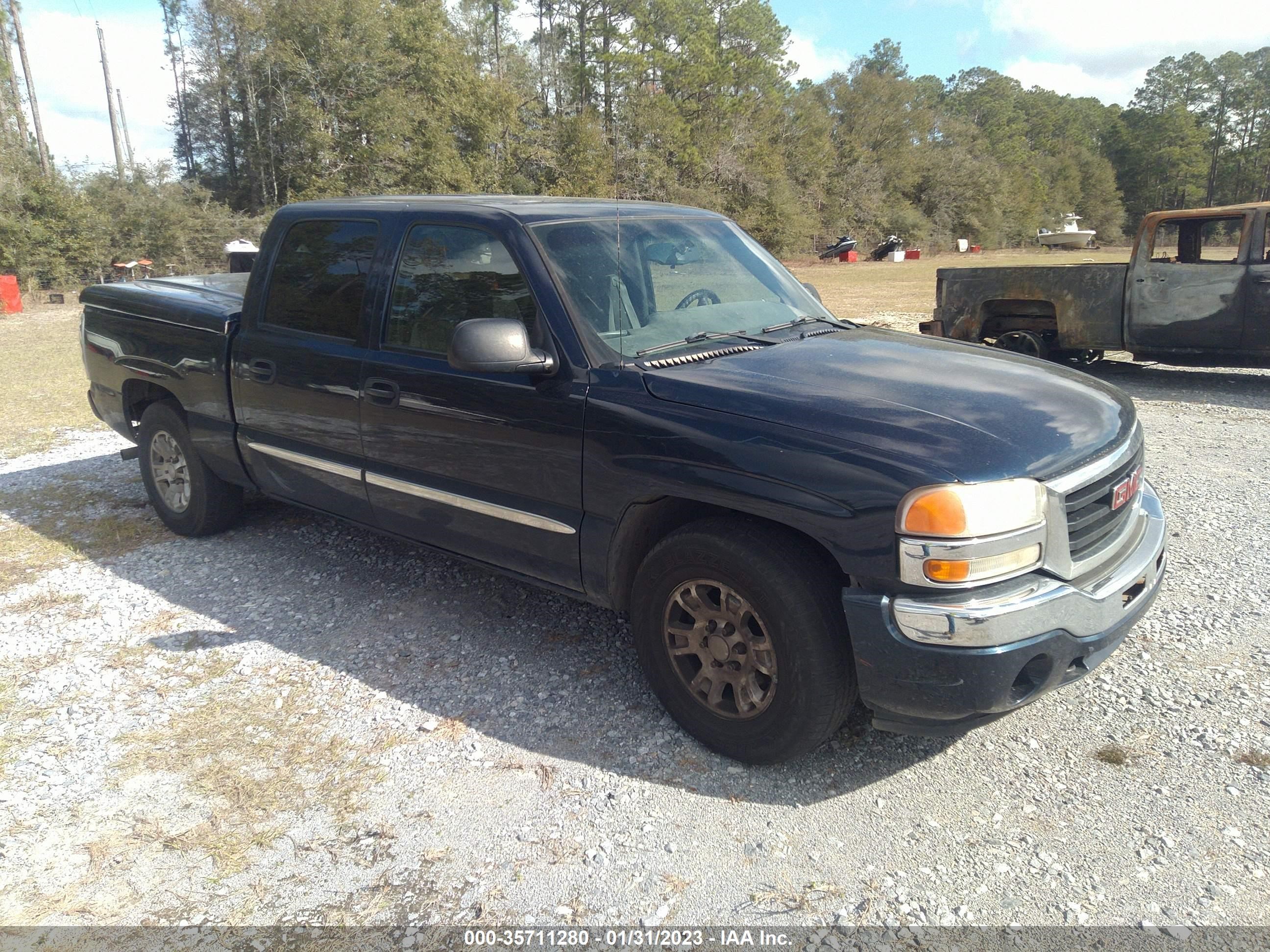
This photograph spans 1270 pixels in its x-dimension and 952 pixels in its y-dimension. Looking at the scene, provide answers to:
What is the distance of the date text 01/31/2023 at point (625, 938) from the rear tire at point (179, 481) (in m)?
3.66

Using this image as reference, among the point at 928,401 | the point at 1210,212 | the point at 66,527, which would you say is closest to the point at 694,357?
the point at 928,401

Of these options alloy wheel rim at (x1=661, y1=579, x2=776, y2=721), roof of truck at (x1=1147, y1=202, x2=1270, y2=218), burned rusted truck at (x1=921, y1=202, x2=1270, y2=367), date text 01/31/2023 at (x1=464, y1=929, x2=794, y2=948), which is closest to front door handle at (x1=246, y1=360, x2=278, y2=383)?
alloy wheel rim at (x1=661, y1=579, x2=776, y2=721)

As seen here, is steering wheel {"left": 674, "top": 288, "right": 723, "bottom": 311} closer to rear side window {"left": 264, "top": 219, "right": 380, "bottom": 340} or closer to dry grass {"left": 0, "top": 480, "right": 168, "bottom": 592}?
rear side window {"left": 264, "top": 219, "right": 380, "bottom": 340}

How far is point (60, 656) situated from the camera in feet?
13.0

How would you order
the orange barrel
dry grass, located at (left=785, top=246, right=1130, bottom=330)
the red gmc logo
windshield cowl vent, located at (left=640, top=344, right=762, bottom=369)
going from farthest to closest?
the orange barrel, dry grass, located at (left=785, top=246, right=1130, bottom=330), windshield cowl vent, located at (left=640, top=344, right=762, bottom=369), the red gmc logo

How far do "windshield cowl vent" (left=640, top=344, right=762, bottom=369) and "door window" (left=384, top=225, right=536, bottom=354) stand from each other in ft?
1.74

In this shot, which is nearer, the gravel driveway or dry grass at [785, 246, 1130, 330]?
the gravel driveway

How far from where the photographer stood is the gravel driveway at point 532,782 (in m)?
2.52

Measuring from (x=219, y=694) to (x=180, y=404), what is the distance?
7.42ft

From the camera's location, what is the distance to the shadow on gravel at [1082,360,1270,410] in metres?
9.22

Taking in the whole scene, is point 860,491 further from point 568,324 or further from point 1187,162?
point 1187,162

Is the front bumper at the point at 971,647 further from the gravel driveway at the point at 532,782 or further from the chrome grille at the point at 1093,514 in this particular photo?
the gravel driveway at the point at 532,782

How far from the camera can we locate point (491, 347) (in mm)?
3172

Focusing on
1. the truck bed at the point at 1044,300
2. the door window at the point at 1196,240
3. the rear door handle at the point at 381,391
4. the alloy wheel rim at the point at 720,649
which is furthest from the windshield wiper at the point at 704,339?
the door window at the point at 1196,240
